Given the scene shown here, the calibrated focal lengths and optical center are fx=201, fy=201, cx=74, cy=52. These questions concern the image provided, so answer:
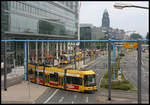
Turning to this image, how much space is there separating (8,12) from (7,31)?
5.00 ft

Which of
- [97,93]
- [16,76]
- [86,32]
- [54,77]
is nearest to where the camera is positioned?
[97,93]

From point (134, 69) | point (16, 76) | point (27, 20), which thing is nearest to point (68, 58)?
point (134, 69)

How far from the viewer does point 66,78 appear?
10492 mm

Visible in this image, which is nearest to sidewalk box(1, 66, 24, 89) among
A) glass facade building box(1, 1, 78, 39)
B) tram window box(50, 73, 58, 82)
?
tram window box(50, 73, 58, 82)

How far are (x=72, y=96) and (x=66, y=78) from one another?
1.25m

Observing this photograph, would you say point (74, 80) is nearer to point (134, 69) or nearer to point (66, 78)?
point (66, 78)

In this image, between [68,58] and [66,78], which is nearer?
[66,78]

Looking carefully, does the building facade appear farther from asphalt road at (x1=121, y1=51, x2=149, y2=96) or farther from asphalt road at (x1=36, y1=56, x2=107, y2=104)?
asphalt road at (x1=36, y1=56, x2=107, y2=104)

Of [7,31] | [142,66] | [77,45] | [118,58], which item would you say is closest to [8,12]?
[7,31]

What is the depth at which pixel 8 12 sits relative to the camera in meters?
15.8

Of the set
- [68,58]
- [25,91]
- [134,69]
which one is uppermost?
[68,58]

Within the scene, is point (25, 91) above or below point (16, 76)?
below

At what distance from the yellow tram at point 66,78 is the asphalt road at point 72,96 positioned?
0.99 ft

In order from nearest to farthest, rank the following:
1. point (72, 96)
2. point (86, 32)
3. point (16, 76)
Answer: point (72, 96), point (16, 76), point (86, 32)
